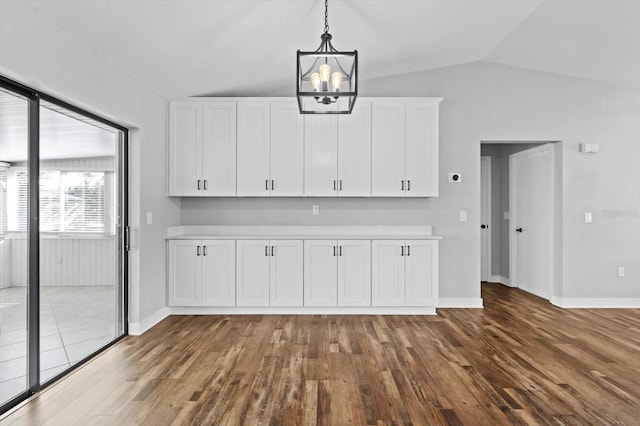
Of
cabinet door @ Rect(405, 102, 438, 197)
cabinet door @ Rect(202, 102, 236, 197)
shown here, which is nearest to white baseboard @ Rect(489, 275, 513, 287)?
cabinet door @ Rect(405, 102, 438, 197)

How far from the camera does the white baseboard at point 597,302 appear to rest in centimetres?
489

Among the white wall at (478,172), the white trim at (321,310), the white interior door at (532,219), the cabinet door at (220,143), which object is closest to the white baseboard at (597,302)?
the white wall at (478,172)

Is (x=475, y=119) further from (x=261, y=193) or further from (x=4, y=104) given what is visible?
(x=4, y=104)

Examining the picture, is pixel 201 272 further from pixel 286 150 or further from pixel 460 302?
pixel 460 302

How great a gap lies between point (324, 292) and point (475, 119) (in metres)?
3.03

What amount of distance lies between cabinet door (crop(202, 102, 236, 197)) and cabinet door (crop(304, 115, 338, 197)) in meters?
0.91

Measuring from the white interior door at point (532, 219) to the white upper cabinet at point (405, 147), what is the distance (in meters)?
1.93

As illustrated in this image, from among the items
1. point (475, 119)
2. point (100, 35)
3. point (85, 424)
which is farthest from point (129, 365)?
point (475, 119)

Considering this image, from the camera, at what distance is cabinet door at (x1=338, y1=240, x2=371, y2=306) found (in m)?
4.49

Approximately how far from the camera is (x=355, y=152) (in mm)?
4664

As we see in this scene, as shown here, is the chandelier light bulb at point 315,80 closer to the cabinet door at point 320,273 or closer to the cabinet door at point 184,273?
the cabinet door at point 320,273

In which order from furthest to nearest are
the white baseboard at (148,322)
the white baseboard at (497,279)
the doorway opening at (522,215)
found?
the white baseboard at (497,279)
the doorway opening at (522,215)
the white baseboard at (148,322)

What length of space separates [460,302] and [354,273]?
1.56 metres

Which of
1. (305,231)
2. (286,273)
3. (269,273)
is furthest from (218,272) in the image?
(305,231)
